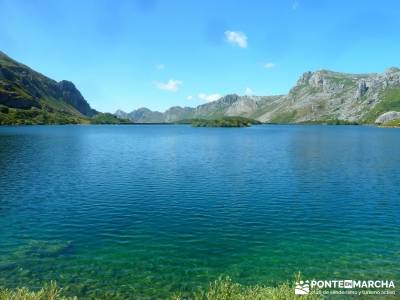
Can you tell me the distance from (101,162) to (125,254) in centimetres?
7933

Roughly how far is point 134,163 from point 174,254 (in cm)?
7525

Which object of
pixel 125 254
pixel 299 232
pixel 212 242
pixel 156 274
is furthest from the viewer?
pixel 299 232

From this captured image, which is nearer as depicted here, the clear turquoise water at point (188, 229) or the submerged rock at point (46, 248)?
the clear turquoise water at point (188, 229)

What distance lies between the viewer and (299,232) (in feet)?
157

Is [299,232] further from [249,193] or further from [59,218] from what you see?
[59,218]

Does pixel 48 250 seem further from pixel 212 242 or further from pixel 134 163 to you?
pixel 134 163

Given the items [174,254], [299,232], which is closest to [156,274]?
[174,254]

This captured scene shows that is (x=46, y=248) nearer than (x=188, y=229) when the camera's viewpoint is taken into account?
Yes

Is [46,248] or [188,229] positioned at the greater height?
[188,229]

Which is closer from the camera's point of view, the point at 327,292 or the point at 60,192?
the point at 327,292

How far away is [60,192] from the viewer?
70.8 m

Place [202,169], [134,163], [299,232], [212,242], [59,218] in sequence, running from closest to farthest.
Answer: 1. [212,242]
2. [299,232]
3. [59,218]
4. [202,169]
5. [134,163]

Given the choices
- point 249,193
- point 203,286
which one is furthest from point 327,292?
point 249,193

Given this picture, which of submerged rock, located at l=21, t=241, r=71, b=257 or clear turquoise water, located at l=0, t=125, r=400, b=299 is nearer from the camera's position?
clear turquoise water, located at l=0, t=125, r=400, b=299
